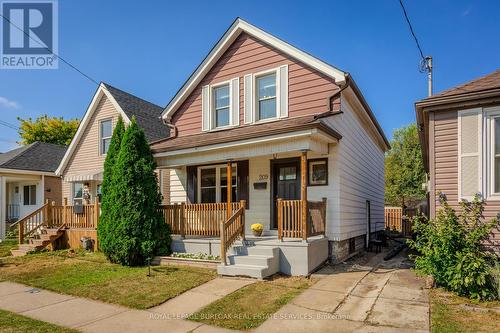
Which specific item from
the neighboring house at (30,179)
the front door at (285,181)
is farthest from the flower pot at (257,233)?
the neighboring house at (30,179)

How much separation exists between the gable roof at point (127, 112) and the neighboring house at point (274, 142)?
11.4 feet

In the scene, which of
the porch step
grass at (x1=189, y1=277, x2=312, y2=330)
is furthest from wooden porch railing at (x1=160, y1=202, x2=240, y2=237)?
grass at (x1=189, y1=277, x2=312, y2=330)

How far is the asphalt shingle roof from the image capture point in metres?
16.0

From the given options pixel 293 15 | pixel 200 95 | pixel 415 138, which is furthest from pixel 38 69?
pixel 415 138

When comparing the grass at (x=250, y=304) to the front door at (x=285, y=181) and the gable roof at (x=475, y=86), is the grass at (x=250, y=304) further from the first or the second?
the gable roof at (x=475, y=86)

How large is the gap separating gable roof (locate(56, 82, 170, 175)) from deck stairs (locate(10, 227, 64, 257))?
5354mm

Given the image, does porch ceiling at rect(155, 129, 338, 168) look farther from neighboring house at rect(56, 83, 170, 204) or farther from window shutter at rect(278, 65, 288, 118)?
neighboring house at rect(56, 83, 170, 204)

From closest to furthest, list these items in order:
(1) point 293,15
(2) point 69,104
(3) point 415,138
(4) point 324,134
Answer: (4) point 324,134
(1) point 293,15
(2) point 69,104
(3) point 415,138

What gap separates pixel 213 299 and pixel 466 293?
4742 millimetres

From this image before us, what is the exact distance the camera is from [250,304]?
6051 mm

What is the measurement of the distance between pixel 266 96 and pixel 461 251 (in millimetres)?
7077

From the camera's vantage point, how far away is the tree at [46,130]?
3641 centimetres

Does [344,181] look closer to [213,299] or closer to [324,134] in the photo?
[324,134]

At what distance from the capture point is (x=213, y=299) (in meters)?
6.36
